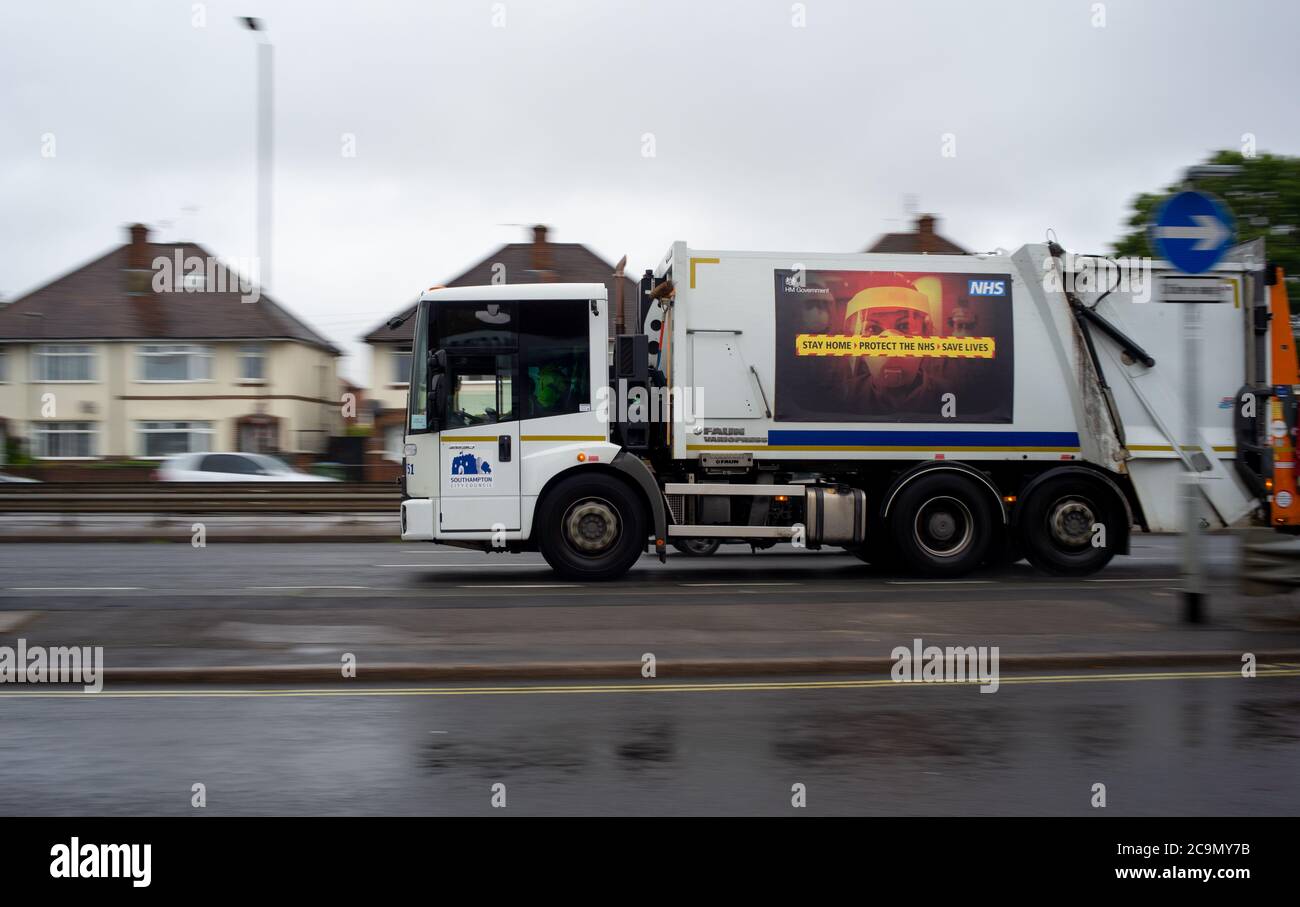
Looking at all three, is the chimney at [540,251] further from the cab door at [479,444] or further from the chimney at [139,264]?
the cab door at [479,444]

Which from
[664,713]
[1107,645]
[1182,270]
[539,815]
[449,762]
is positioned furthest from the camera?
[1182,270]

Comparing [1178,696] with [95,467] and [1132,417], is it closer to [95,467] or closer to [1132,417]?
[1132,417]

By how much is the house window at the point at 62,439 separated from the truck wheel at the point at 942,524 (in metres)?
46.4

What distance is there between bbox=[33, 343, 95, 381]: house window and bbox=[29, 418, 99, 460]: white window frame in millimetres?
1908

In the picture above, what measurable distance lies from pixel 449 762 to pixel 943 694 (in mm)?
3334

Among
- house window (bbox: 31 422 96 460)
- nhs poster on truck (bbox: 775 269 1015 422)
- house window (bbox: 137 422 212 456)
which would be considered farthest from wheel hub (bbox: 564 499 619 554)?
house window (bbox: 31 422 96 460)

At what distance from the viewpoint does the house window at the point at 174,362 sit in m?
51.1

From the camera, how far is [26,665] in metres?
7.95

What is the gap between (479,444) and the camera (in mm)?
13383

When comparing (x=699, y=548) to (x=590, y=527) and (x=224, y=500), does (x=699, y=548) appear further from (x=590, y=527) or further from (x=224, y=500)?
(x=224, y=500)

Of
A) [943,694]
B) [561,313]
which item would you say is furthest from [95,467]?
[943,694]

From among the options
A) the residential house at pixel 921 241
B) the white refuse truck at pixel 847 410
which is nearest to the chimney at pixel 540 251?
the residential house at pixel 921 241

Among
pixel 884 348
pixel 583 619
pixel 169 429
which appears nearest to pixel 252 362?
pixel 169 429

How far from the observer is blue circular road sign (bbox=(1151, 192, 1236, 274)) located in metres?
9.45
